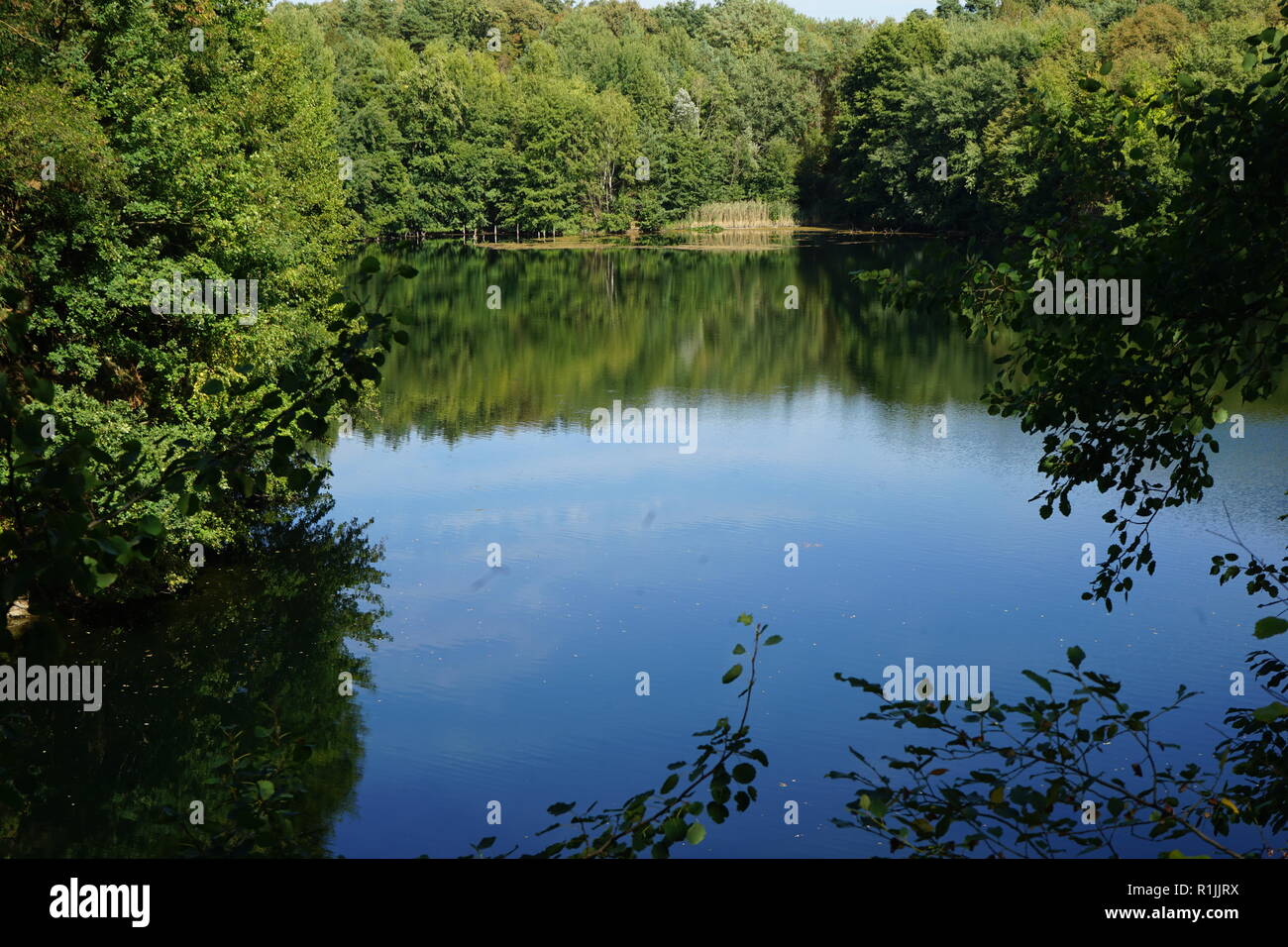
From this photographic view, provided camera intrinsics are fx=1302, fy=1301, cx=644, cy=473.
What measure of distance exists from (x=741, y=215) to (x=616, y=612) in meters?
71.9

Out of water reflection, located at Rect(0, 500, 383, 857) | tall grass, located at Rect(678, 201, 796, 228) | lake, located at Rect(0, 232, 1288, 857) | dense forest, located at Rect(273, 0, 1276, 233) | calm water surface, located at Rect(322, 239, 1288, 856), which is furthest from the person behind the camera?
tall grass, located at Rect(678, 201, 796, 228)

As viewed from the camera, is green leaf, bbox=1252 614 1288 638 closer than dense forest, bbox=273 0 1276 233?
Yes

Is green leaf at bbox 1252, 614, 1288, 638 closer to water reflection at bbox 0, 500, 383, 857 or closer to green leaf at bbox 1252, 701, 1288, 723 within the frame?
green leaf at bbox 1252, 701, 1288, 723

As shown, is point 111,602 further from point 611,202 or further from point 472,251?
point 611,202

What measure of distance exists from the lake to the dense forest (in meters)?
35.3

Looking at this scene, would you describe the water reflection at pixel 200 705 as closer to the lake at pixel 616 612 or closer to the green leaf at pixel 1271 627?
the lake at pixel 616 612

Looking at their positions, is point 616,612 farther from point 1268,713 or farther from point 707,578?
point 1268,713

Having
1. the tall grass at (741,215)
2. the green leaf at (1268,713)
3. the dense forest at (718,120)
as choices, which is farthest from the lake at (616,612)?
the tall grass at (741,215)

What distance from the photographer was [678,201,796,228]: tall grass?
3384 inches

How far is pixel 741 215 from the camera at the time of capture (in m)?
87.1

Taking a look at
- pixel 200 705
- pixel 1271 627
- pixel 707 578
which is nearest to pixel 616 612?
pixel 707 578

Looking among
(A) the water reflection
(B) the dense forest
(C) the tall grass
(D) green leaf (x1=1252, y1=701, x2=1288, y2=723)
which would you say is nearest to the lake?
(A) the water reflection

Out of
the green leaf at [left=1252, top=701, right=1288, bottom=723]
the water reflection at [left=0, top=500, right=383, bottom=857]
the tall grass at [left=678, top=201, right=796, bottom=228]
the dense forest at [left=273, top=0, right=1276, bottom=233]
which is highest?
the dense forest at [left=273, top=0, right=1276, bottom=233]
